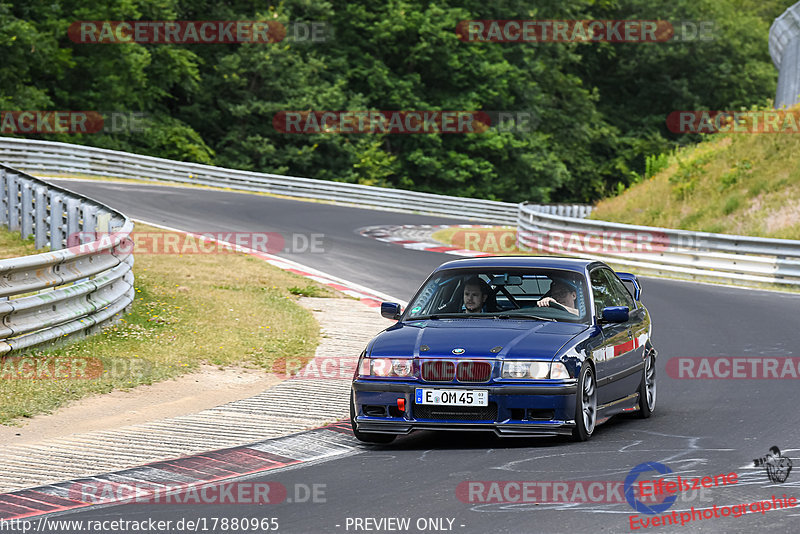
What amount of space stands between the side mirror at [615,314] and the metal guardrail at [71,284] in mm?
5367

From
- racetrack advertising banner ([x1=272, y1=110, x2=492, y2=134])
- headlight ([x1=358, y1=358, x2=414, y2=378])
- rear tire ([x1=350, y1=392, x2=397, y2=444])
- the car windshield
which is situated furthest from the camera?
racetrack advertising banner ([x1=272, y1=110, x2=492, y2=134])

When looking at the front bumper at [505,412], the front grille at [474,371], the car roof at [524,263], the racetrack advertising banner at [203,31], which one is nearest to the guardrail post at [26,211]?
the car roof at [524,263]

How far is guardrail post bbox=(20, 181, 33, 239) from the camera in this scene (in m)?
20.6

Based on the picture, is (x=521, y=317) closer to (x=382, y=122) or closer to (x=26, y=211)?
(x=26, y=211)

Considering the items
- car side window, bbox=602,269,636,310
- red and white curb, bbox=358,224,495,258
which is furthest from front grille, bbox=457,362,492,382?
red and white curb, bbox=358,224,495,258

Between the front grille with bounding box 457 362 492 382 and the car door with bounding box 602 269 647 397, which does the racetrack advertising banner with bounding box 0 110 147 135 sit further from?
the front grille with bounding box 457 362 492 382

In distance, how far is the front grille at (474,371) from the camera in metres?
8.65

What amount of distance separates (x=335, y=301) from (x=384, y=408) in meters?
9.44

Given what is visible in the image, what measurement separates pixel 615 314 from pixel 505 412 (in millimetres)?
1454

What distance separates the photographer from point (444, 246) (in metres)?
28.2

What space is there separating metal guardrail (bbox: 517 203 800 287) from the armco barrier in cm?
1469

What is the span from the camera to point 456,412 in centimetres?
868

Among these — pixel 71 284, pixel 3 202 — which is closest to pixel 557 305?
pixel 71 284

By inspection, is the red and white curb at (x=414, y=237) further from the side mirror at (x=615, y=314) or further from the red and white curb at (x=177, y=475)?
the red and white curb at (x=177, y=475)
